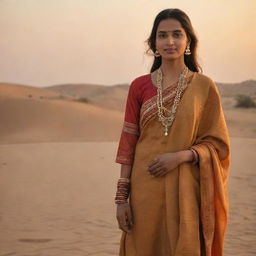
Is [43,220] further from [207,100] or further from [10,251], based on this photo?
[207,100]

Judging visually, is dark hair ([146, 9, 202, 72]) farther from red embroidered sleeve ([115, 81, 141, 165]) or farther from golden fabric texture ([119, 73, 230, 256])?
red embroidered sleeve ([115, 81, 141, 165])

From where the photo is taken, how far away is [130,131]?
2635mm

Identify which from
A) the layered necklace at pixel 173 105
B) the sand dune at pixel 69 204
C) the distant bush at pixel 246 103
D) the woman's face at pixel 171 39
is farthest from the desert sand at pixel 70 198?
the distant bush at pixel 246 103

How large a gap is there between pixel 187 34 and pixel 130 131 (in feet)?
2.06

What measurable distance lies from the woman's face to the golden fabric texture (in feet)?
0.59

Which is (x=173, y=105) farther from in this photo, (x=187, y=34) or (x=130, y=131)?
(x=187, y=34)

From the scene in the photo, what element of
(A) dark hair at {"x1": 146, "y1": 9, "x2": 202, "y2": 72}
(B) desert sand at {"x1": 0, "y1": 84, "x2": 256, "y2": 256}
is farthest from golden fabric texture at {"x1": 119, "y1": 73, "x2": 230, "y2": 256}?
(B) desert sand at {"x1": 0, "y1": 84, "x2": 256, "y2": 256}

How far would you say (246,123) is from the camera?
20.8m

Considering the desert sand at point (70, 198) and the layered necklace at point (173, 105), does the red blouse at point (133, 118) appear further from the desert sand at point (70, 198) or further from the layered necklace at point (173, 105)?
the desert sand at point (70, 198)

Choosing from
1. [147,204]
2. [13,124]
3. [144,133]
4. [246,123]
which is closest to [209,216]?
[147,204]

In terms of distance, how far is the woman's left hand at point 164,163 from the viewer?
243 centimetres

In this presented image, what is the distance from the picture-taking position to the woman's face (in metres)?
2.54

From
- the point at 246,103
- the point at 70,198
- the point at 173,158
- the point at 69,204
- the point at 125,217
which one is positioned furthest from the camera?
→ the point at 246,103

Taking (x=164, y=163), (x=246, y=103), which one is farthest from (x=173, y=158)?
(x=246, y=103)
